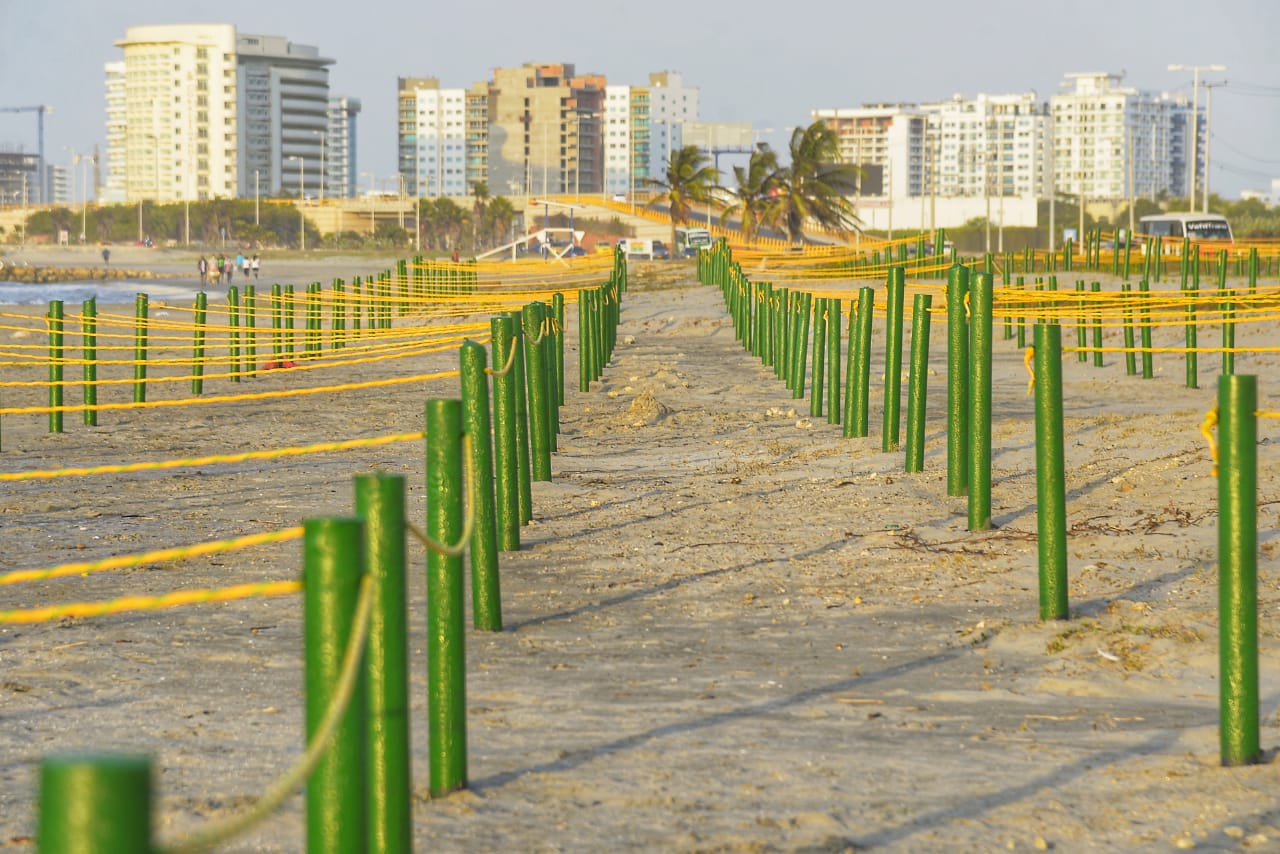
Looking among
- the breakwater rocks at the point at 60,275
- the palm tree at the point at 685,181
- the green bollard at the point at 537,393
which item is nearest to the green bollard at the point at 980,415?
the green bollard at the point at 537,393

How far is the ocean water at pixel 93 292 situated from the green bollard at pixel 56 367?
3573 cm

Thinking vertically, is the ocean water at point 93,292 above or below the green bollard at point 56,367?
above

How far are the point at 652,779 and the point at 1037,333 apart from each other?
3.15 m

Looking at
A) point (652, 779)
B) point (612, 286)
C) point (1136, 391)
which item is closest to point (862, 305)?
point (1136, 391)

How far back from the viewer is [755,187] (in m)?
69.9

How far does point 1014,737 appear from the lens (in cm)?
576

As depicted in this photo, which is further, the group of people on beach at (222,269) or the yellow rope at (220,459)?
the group of people on beach at (222,269)

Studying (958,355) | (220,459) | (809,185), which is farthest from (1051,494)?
(809,185)

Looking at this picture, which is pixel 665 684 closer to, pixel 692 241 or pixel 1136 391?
pixel 1136 391

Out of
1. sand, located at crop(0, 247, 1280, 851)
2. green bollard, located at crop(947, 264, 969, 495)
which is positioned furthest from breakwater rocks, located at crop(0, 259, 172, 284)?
green bollard, located at crop(947, 264, 969, 495)

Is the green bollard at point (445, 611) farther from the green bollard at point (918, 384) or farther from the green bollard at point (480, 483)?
the green bollard at point (918, 384)

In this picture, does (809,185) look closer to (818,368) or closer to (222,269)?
(222,269)

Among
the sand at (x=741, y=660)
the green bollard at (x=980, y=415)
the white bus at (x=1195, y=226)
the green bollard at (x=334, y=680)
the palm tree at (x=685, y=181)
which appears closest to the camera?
the green bollard at (x=334, y=680)

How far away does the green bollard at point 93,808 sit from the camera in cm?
229
